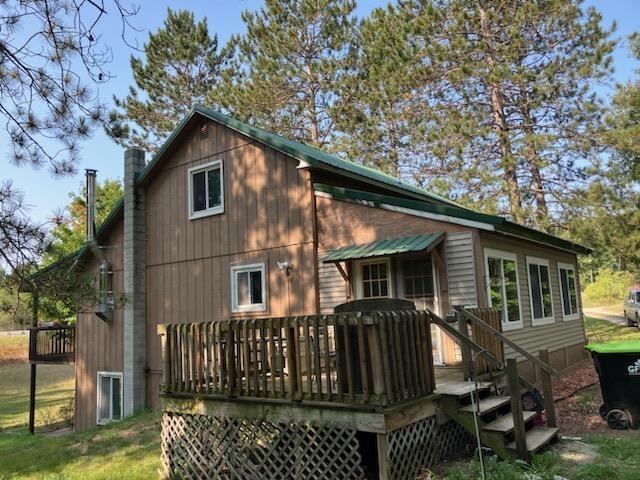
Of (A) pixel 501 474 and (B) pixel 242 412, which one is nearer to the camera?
(A) pixel 501 474

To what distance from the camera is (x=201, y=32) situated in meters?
27.7

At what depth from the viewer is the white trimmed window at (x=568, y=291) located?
13516 millimetres

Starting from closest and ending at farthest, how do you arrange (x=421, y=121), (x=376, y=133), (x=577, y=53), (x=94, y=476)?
(x=94, y=476) → (x=577, y=53) → (x=421, y=121) → (x=376, y=133)

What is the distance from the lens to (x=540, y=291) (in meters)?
11.9

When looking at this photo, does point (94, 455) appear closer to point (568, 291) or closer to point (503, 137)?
point (568, 291)

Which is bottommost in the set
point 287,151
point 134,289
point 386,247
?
point 134,289

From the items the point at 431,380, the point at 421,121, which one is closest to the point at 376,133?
the point at 421,121

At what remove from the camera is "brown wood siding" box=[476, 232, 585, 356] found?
9.75 metres

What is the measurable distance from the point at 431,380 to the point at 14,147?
5.00 m

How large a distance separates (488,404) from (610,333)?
16660 millimetres

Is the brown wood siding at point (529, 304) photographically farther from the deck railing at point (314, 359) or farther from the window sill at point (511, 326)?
the deck railing at point (314, 359)

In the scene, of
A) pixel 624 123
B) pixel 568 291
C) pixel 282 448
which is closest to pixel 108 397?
pixel 282 448

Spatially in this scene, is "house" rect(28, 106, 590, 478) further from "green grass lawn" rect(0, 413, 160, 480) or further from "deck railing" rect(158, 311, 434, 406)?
"deck railing" rect(158, 311, 434, 406)

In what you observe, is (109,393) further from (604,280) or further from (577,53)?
(604,280)
